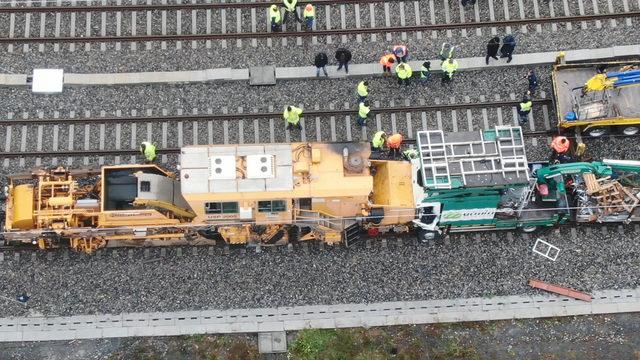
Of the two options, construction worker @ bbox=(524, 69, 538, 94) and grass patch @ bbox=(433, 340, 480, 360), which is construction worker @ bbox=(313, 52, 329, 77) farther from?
grass patch @ bbox=(433, 340, 480, 360)

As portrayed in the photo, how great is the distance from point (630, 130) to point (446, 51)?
683 cm

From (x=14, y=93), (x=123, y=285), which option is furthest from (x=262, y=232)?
(x=14, y=93)

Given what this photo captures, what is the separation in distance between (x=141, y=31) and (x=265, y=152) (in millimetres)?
8562

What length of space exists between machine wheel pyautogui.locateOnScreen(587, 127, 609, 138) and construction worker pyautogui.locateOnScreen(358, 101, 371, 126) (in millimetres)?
7561

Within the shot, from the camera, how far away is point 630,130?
24516 millimetres

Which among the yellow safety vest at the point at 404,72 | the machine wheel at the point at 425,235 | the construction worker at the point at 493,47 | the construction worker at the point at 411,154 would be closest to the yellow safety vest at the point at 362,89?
the yellow safety vest at the point at 404,72

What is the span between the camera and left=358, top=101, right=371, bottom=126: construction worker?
78.3 ft

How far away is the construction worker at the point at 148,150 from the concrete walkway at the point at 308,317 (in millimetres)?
5124

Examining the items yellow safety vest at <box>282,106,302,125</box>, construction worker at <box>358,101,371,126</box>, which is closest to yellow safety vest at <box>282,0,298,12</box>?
yellow safety vest at <box>282,106,302,125</box>

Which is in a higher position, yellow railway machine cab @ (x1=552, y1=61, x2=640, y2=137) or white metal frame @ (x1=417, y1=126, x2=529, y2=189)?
yellow railway machine cab @ (x1=552, y1=61, x2=640, y2=137)

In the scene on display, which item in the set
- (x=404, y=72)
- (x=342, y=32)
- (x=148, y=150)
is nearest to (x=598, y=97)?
(x=404, y=72)

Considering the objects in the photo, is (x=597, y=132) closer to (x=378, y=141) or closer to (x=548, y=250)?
(x=548, y=250)

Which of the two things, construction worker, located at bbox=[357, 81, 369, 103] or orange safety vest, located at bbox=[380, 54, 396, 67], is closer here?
construction worker, located at bbox=[357, 81, 369, 103]

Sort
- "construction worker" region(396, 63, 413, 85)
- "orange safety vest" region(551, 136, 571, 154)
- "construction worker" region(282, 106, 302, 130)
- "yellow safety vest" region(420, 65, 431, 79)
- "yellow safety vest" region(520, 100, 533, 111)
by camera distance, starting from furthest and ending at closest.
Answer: "yellow safety vest" region(420, 65, 431, 79) < "construction worker" region(396, 63, 413, 85) < "yellow safety vest" region(520, 100, 533, 111) < "construction worker" region(282, 106, 302, 130) < "orange safety vest" region(551, 136, 571, 154)
